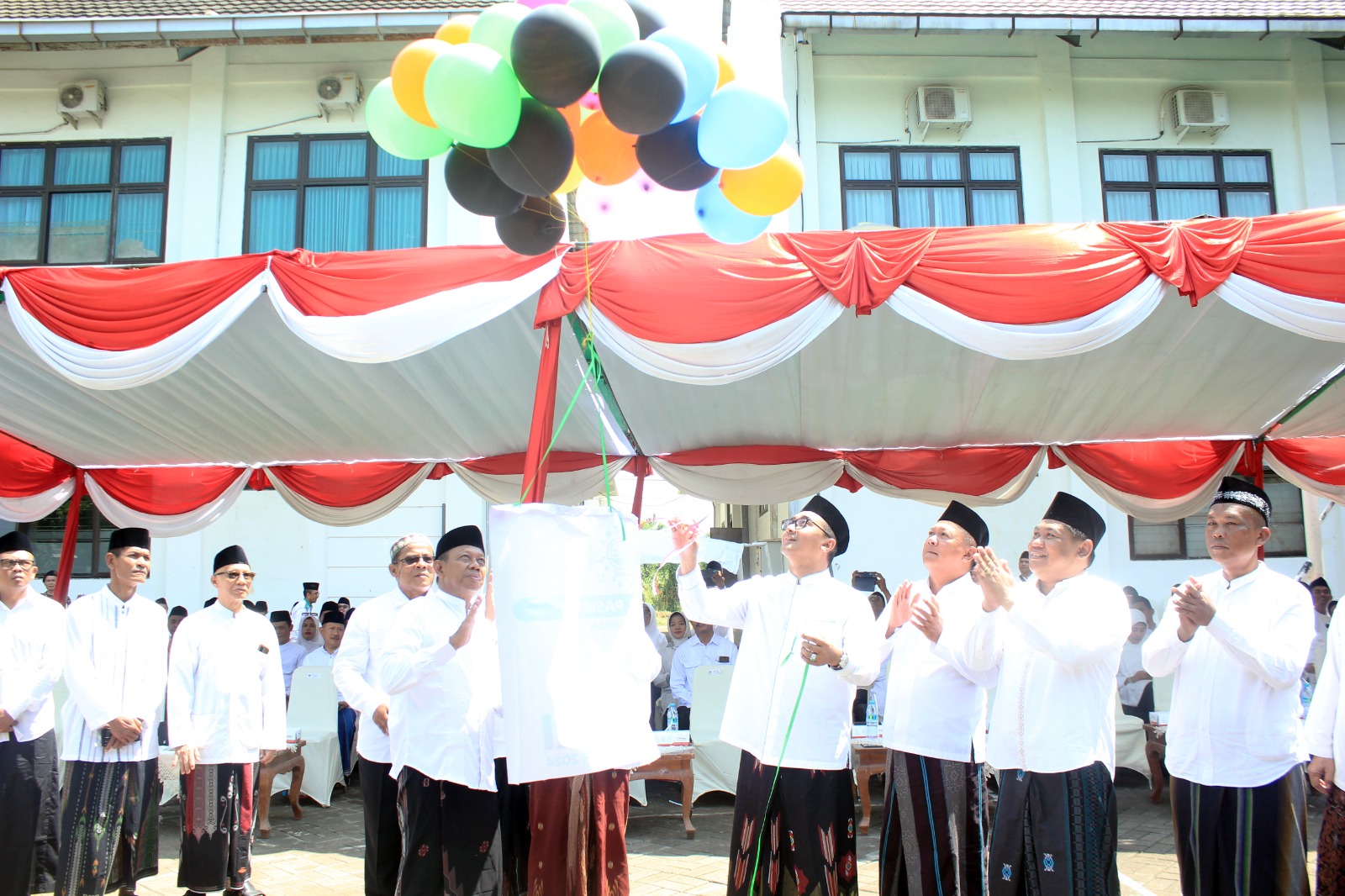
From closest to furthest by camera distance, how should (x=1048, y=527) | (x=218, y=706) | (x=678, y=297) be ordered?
(x=1048, y=527), (x=678, y=297), (x=218, y=706)

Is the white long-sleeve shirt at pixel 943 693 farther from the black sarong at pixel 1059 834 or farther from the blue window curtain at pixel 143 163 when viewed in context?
the blue window curtain at pixel 143 163

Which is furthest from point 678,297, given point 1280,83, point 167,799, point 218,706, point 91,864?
point 1280,83

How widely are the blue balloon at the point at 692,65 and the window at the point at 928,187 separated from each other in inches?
325

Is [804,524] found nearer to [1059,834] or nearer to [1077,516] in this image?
[1077,516]

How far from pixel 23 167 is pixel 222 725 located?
10133mm

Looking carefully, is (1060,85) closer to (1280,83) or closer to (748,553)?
(1280,83)

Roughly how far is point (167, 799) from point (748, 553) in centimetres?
844

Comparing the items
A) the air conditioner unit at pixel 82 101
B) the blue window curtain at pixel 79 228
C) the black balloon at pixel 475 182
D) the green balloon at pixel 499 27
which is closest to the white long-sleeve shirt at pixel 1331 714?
the black balloon at pixel 475 182

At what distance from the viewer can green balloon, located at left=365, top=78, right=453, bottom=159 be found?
323 cm

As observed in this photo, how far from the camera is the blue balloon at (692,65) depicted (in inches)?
118

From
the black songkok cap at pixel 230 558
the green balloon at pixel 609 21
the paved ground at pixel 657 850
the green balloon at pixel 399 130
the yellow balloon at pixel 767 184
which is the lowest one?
the paved ground at pixel 657 850

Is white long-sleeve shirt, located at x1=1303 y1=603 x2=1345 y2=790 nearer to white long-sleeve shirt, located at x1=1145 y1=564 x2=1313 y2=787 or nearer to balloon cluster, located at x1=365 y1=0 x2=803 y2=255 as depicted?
white long-sleeve shirt, located at x1=1145 y1=564 x2=1313 y2=787

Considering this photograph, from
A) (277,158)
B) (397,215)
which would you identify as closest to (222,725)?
(397,215)

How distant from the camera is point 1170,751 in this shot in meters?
3.60
